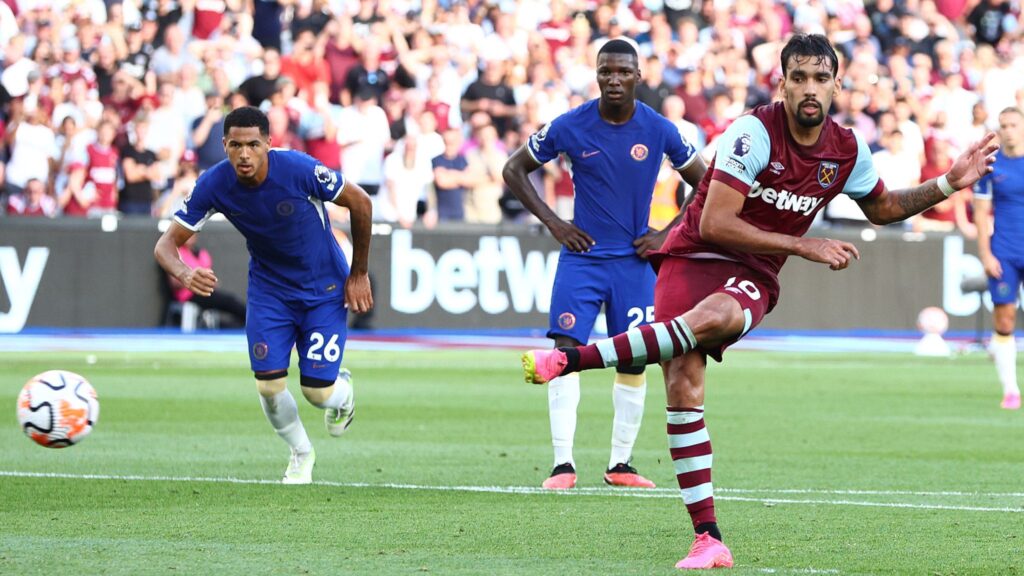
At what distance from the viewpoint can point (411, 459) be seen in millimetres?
11750

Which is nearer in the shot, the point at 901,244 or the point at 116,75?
the point at 116,75

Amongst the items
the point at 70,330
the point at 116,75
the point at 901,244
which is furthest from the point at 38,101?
the point at 901,244

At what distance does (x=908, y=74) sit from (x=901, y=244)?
442 cm

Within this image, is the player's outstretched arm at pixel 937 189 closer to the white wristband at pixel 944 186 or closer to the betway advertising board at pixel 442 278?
the white wristband at pixel 944 186

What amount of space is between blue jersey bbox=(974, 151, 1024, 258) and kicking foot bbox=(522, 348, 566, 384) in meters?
9.90

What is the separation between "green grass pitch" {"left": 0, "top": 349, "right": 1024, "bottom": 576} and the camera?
736 cm

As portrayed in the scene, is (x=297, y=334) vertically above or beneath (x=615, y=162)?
beneath

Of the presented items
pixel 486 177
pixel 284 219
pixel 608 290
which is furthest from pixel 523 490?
pixel 486 177

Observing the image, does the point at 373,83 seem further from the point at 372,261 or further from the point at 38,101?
the point at 38,101

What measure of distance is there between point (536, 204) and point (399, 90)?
1530 cm

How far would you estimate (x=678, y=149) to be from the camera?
35.4ft

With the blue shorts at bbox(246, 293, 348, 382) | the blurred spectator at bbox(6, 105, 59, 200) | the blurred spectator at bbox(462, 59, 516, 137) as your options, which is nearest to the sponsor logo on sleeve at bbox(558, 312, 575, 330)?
the blue shorts at bbox(246, 293, 348, 382)

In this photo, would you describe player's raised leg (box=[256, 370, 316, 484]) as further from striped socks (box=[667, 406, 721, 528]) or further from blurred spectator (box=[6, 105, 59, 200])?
blurred spectator (box=[6, 105, 59, 200])

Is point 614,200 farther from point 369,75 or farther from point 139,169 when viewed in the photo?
point 369,75
